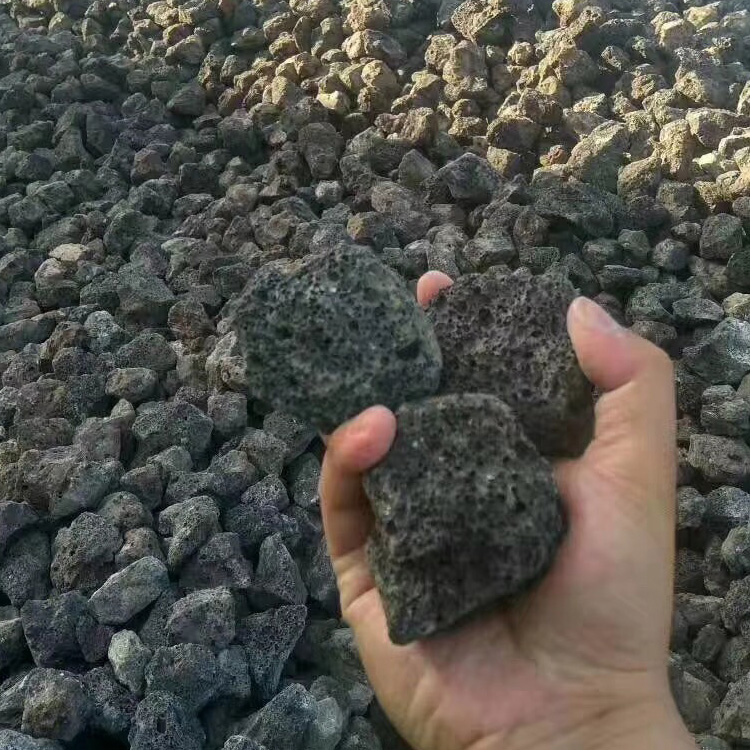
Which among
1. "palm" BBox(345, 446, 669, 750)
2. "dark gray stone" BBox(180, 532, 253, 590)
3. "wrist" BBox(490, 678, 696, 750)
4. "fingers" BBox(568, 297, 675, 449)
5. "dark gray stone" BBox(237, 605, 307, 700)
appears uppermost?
"fingers" BBox(568, 297, 675, 449)

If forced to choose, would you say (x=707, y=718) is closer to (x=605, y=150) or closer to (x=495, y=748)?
(x=495, y=748)

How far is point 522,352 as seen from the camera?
73.1 inches

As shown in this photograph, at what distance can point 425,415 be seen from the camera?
164 cm

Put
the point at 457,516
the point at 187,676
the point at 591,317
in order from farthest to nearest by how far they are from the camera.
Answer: the point at 187,676
the point at 591,317
the point at 457,516

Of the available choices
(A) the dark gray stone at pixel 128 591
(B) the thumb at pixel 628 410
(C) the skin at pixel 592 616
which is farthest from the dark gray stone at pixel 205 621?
(B) the thumb at pixel 628 410

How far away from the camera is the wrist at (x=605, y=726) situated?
157cm

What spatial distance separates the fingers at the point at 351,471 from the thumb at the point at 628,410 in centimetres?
40

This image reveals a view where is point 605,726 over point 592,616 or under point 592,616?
under

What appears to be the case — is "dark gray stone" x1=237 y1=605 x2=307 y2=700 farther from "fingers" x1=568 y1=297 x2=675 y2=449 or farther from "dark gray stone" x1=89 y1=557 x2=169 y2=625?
"fingers" x1=568 y1=297 x2=675 y2=449

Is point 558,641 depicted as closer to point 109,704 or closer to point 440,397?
point 440,397

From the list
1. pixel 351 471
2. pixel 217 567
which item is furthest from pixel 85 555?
pixel 351 471

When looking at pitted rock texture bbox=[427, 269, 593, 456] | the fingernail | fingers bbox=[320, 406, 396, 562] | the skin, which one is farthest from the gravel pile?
the fingernail

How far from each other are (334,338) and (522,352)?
0.43 metres

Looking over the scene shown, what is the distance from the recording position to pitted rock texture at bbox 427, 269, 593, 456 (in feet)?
5.90
